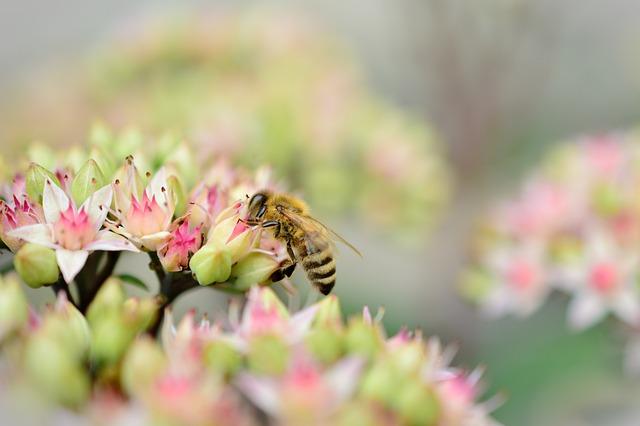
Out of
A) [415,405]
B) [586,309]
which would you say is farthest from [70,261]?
[586,309]

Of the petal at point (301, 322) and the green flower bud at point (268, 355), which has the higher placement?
the petal at point (301, 322)

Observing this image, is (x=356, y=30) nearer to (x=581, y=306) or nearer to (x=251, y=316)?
(x=581, y=306)

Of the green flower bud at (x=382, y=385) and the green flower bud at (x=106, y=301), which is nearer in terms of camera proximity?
the green flower bud at (x=382, y=385)

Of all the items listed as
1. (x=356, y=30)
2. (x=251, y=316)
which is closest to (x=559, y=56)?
(x=356, y=30)

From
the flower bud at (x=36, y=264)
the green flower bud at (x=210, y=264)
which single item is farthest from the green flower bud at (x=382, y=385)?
the flower bud at (x=36, y=264)

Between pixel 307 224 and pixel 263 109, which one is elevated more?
pixel 263 109

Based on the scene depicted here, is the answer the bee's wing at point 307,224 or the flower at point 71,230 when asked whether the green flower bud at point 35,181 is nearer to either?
the flower at point 71,230

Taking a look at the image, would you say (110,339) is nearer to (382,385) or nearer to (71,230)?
(71,230)
